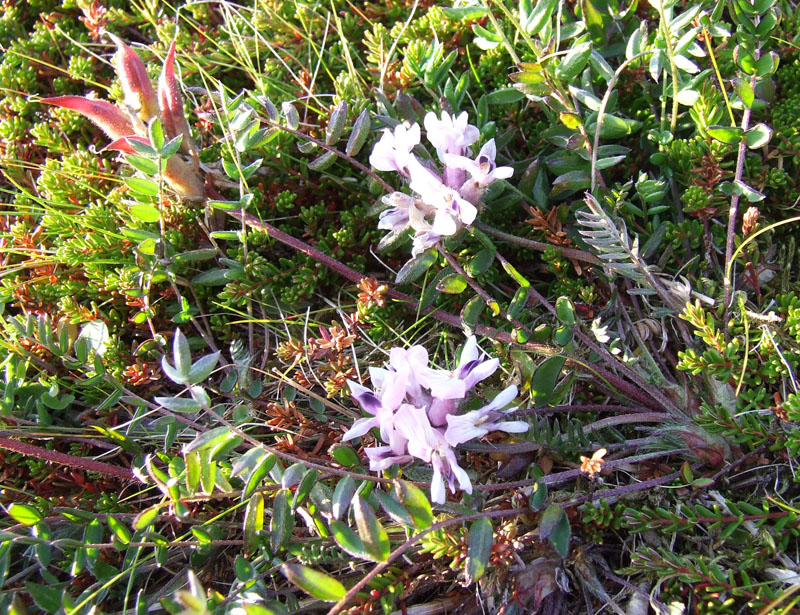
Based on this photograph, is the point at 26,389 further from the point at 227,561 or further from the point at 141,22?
the point at 141,22

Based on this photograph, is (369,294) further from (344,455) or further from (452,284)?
(344,455)

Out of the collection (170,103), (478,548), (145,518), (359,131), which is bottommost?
(478,548)

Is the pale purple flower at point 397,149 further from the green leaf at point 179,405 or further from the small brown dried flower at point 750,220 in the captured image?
the small brown dried flower at point 750,220

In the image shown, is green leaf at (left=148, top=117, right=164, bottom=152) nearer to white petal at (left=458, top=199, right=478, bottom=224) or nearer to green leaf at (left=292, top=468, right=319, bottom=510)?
white petal at (left=458, top=199, right=478, bottom=224)

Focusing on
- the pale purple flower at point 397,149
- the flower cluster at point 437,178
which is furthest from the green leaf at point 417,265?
the pale purple flower at point 397,149

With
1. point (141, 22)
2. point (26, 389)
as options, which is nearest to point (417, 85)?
point (141, 22)

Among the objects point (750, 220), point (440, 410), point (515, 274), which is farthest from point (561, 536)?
point (750, 220)
